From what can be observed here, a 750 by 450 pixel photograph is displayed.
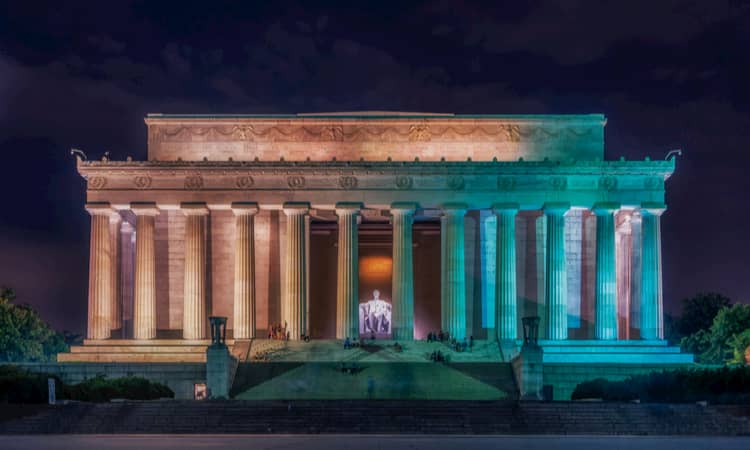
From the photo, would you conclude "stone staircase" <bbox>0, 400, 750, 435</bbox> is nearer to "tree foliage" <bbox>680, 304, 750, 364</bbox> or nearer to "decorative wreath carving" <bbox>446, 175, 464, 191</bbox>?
"decorative wreath carving" <bbox>446, 175, 464, 191</bbox>

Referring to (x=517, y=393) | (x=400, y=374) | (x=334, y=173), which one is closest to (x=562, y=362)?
(x=517, y=393)

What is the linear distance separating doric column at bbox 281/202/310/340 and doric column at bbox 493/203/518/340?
1431cm

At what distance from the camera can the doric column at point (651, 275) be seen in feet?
262

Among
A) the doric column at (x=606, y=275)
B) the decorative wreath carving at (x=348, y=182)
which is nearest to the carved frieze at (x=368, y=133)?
the decorative wreath carving at (x=348, y=182)

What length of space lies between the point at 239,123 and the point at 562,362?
3125cm

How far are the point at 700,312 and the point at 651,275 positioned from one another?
1384 inches

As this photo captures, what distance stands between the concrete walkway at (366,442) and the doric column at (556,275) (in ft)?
105

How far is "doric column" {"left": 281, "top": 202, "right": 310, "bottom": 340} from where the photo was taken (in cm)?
7962

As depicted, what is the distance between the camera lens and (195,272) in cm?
8075

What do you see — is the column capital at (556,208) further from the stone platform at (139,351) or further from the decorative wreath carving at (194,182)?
the decorative wreath carving at (194,182)

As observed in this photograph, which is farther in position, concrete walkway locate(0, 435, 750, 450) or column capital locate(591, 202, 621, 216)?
column capital locate(591, 202, 621, 216)

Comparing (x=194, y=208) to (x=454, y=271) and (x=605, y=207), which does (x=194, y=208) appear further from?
(x=605, y=207)

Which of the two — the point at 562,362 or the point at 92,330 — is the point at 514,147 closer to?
the point at 562,362

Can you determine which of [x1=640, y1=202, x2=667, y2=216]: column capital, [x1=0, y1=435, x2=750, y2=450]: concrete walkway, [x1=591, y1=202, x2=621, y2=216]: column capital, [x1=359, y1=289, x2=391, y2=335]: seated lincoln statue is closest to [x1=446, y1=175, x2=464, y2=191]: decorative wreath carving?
[x1=591, y1=202, x2=621, y2=216]: column capital
